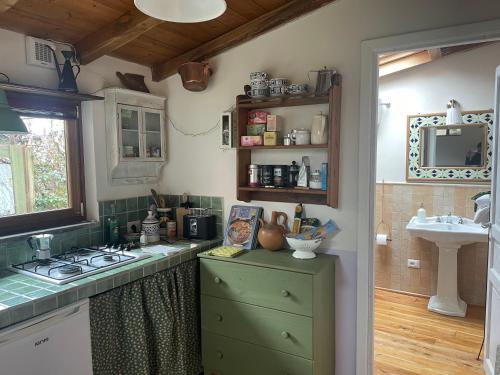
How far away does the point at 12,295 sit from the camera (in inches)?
59.7

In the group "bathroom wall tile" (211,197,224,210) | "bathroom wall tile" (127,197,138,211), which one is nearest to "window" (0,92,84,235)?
"bathroom wall tile" (127,197,138,211)

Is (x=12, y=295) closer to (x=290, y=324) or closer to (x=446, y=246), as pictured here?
(x=290, y=324)

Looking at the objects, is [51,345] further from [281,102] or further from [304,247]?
[281,102]

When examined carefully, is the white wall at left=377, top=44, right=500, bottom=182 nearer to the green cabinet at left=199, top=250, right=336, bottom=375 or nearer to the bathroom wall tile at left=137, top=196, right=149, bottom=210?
the green cabinet at left=199, top=250, right=336, bottom=375

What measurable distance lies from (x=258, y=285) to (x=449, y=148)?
2.44 m

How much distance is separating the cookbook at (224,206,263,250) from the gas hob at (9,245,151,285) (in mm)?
593

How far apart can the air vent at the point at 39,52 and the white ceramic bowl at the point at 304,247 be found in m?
1.79

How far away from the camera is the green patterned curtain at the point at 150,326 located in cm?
181

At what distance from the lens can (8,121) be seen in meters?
1.66

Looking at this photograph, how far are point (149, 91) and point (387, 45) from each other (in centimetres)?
171

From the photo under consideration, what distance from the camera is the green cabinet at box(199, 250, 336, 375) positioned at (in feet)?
6.31

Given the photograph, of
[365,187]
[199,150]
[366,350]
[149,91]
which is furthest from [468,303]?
[149,91]

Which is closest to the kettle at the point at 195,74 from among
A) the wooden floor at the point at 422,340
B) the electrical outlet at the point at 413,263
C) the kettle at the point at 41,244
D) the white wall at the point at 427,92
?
the kettle at the point at 41,244

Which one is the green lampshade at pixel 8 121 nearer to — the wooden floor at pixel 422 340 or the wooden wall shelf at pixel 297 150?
the wooden wall shelf at pixel 297 150
